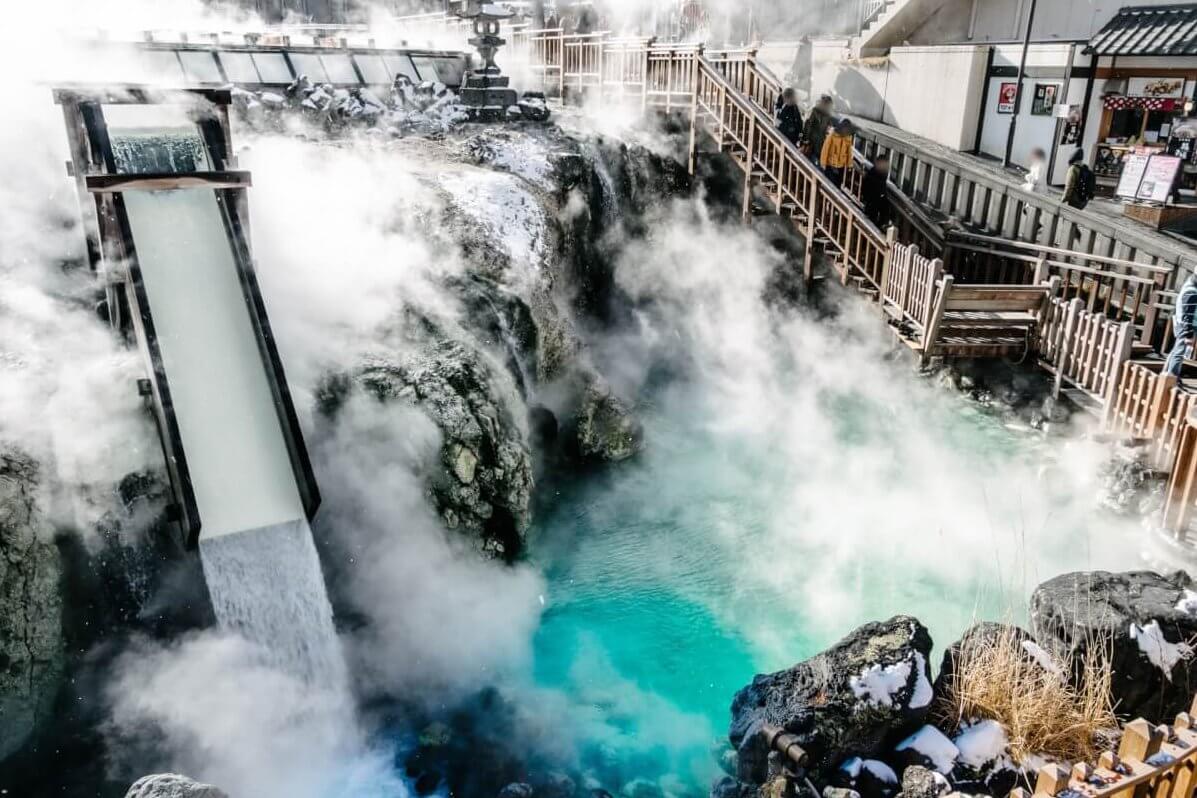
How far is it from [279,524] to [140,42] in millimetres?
10673

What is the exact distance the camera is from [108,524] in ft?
21.1

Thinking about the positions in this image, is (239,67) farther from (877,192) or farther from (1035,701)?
(1035,701)

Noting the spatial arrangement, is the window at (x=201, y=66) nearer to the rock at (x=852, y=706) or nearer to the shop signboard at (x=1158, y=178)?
the rock at (x=852, y=706)

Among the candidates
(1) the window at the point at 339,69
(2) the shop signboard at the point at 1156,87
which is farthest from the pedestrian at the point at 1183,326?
(1) the window at the point at 339,69

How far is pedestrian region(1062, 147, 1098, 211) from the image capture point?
11797 millimetres

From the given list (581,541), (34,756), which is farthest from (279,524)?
(581,541)

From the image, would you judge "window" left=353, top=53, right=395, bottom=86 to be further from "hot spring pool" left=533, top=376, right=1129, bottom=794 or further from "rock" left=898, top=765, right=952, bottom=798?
"rock" left=898, top=765, right=952, bottom=798

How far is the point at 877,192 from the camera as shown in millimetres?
13266

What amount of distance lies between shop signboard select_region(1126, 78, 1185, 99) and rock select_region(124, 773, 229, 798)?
15101 mm

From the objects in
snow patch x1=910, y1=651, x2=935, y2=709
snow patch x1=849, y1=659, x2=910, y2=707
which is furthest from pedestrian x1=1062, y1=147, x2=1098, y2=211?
snow patch x1=849, y1=659, x2=910, y2=707

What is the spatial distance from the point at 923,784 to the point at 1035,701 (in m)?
1.05

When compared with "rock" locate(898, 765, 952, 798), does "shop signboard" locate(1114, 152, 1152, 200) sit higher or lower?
higher

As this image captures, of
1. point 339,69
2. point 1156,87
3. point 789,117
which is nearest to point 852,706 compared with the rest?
point 789,117

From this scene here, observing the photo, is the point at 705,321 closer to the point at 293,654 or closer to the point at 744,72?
the point at 744,72
